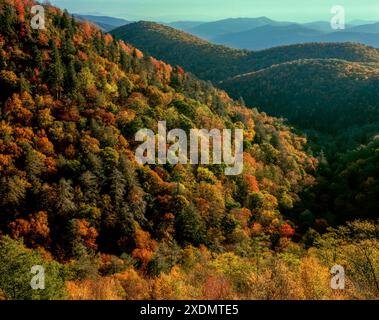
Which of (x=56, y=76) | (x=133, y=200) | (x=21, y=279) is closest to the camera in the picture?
(x=21, y=279)

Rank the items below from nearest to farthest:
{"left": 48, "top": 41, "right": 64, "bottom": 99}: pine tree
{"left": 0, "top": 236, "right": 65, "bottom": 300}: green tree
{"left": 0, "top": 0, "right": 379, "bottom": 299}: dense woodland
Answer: {"left": 0, "top": 236, "right": 65, "bottom": 300}: green tree → {"left": 0, "top": 0, "right": 379, "bottom": 299}: dense woodland → {"left": 48, "top": 41, "right": 64, "bottom": 99}: pine tree

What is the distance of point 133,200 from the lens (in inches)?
4058

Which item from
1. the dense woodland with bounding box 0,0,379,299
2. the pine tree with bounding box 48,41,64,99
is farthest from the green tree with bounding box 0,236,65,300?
the pine tree with bounding box 48,41,64,99

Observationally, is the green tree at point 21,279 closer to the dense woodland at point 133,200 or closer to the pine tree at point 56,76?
the dense woodland at point 133,200

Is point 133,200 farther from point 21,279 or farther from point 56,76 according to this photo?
point 21,279

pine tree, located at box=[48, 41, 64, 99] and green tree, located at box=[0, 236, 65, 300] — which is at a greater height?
pine tree, located at box=[48, 41, 64, 99]

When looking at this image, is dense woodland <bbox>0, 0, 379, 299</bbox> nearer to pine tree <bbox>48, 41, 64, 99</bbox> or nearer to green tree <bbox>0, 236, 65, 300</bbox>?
green tree <bbox>0, 236, 65, 300</bbox>

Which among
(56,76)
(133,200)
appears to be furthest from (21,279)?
(56,76)

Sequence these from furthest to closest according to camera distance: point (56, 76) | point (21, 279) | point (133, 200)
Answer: point (56, 76) < point (133, 200) < point (21, 279)

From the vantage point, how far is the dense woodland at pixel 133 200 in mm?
62062

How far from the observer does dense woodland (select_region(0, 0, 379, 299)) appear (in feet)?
204

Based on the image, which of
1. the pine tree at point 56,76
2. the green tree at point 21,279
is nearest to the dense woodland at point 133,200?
the green tree at point 21,279
